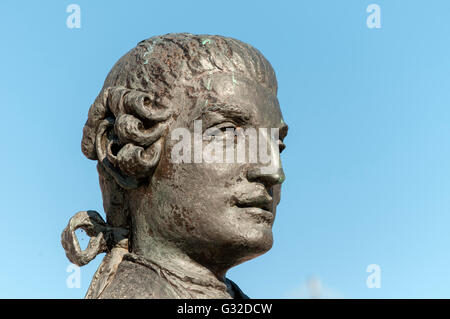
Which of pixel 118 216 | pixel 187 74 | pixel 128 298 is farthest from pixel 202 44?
pixel 128 298

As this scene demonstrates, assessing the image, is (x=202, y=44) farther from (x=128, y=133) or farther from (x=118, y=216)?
(x=118, y=216)

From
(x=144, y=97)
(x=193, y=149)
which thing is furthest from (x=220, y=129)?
(x=144, y=97)

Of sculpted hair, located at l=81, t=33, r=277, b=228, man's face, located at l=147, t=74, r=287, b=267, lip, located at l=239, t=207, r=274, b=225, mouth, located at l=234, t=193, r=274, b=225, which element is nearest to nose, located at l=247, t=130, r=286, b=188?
man's face, located at l=147, t=74, r=287, b=267

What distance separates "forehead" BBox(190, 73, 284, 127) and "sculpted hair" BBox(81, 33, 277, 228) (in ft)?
0.26

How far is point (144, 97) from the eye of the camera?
855cm

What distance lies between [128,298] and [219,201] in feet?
3.52

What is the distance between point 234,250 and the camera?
8406 mm

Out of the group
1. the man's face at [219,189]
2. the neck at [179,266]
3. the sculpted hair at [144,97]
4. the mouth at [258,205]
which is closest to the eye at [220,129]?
the man's face at [219,189]

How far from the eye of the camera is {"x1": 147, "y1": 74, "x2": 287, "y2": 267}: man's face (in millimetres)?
8305

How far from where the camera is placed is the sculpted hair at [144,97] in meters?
8.51

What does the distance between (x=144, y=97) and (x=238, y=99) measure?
2.60 ft

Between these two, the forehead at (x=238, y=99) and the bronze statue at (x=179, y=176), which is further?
the forehead at (x=238, y=99)

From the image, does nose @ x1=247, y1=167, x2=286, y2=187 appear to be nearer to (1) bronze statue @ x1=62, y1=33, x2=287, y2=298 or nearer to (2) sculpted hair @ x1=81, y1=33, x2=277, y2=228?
(1) bronze statue @ x1=62, y1=33, x2=287, y2=298

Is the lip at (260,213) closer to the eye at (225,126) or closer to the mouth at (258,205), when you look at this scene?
the mouth at (258,205)
